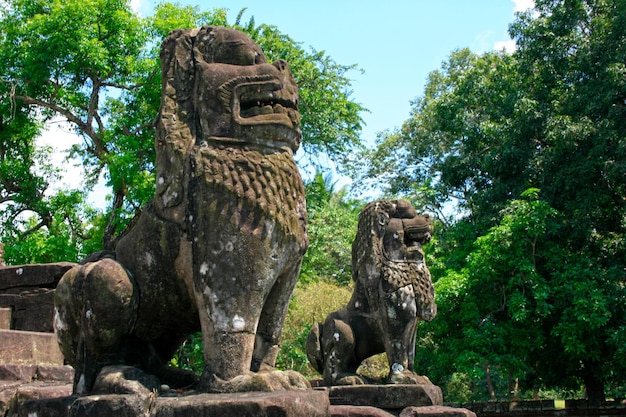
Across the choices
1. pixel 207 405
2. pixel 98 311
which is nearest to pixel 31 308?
pixel 98 311

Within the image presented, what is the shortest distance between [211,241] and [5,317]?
5889mm

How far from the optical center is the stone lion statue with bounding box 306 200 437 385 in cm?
602

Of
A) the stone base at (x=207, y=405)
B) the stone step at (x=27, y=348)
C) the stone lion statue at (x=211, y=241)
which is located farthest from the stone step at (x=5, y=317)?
the stone base at (x=207, y=405)

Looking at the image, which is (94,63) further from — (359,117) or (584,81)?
(584,81)

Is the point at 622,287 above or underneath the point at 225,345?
above

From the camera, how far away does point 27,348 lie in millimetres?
6660

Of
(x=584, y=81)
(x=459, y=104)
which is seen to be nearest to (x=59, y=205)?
(x=459, y=104)

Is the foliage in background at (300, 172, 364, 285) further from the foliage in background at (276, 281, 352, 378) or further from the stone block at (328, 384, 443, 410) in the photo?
the stone block at (328, 384, 443, 410)

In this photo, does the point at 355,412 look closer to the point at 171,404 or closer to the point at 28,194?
the point at 171,404

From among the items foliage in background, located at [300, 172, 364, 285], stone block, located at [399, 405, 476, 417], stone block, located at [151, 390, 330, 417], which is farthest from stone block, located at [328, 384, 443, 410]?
foliage in background, located at [300, 172, 364, 285]

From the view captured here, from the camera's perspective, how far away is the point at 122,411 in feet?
9.83

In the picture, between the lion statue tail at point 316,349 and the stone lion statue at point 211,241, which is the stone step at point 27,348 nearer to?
the lion statue tail at point 316,349

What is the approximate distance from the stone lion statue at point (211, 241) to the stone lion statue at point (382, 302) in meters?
2.67

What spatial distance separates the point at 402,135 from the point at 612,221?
10.5 m
